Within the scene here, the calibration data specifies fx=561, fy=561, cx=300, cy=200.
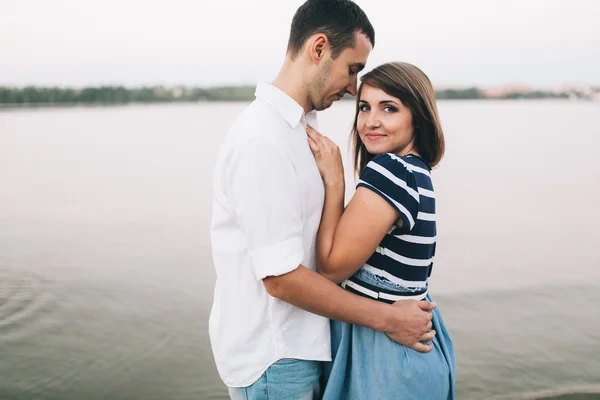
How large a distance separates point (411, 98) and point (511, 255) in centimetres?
560

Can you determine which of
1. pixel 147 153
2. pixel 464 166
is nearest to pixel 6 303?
pixel 464 166

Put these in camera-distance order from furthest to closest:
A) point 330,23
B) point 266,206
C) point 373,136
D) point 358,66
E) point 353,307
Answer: point 373,136 → point 358,66 → point 330,23 → point 353,307 → point 266,206

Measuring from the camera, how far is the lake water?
14.0 ft

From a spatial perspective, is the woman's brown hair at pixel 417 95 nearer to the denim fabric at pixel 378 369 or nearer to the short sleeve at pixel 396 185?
the short sleeve at pixel 396 185

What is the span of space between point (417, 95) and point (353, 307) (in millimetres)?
858

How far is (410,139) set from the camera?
2.21 metres

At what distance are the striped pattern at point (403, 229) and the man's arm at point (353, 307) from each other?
61 mm

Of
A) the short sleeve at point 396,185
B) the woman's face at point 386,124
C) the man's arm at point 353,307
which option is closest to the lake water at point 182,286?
the man's arm at point 353,307

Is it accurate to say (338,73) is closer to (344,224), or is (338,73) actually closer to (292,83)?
(292,83)

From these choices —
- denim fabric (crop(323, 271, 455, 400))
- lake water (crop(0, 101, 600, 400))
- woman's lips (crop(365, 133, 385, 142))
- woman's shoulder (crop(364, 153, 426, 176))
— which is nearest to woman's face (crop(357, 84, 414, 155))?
woman's lips (crop(365, 133, 385, 142))

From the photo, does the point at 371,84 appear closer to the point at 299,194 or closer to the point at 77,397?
the point at 299,194

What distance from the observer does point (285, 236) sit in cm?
168

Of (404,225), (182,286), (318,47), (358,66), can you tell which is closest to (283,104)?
(318,47)

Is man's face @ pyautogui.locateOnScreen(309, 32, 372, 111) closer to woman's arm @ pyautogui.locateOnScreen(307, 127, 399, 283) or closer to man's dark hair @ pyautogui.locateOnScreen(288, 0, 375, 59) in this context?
man's dark hair @ pyautogui.locateOnScreen(288, 0, 375, 59)
